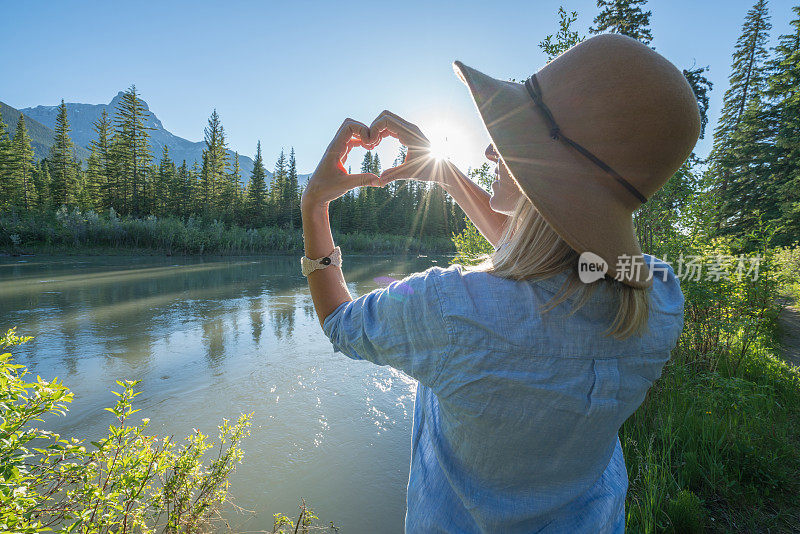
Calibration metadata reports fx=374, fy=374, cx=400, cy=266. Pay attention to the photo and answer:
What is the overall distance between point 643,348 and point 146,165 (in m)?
44.6

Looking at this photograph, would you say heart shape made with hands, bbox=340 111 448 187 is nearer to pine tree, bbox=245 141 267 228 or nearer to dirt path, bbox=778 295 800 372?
dirt path, bbox=778 295 800 372

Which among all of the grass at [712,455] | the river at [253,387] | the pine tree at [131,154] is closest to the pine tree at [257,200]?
the pine tree at [131,154]

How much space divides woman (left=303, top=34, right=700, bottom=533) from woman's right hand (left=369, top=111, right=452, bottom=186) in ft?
1.05

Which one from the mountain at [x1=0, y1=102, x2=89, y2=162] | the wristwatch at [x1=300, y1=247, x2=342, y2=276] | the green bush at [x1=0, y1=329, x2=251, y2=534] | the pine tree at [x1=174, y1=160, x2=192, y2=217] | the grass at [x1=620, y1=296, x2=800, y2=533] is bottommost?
the grass at [x1=620, y1=296, x2=800, y2=533]

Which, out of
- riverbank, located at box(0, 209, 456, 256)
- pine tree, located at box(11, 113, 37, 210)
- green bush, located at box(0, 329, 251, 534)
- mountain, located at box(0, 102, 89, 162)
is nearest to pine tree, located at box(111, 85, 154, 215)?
pine tree, located at box(11, 113, 37, 210)

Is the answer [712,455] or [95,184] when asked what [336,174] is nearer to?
[712,455]

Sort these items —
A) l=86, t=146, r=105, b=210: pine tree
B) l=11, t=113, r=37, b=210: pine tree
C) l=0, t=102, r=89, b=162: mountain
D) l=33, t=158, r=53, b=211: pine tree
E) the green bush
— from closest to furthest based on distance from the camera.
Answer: the green bush → l=11, t=113, r=37, b=210: pine tree → l=33, t=158, r=53, b=211: pine tree → l=86, t=146, r=105, b=210: pine tree → l=0, t=102, r=89, b=162: mountain

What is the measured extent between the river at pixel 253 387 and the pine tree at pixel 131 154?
2911 centimetres

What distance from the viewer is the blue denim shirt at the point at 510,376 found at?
2.10ft

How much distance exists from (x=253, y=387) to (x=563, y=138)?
5384mm

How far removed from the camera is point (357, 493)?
3211 millimetres

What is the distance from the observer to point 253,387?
5156mm

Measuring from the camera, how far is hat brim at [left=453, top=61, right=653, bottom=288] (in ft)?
2.19

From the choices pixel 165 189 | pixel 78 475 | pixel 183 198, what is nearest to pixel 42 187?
pixel 165 189
